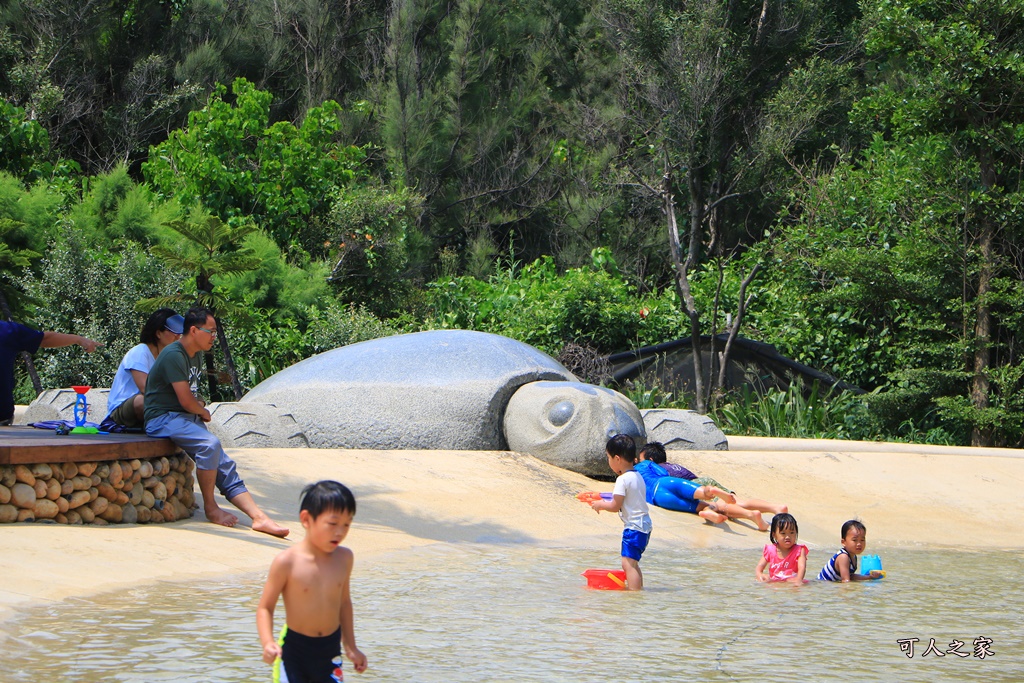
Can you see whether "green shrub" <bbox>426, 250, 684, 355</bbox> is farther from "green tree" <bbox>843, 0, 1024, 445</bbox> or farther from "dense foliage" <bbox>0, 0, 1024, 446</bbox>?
"green tree" <bbox>843, 0, 1024, 445</bbox>

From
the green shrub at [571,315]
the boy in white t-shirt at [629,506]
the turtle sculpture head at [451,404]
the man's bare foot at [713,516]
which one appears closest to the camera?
the boy in white t-shirt at [629,506]

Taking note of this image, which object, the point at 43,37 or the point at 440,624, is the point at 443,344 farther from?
the point at 43,37

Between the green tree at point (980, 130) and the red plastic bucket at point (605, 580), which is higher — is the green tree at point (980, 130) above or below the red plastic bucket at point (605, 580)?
above

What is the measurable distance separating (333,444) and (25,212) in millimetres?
8174

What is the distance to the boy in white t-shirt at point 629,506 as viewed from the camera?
22.0ft

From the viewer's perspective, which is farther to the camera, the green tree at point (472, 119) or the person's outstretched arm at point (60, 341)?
the green tree at point (472, 119)

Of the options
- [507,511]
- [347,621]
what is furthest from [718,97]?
[347,621]

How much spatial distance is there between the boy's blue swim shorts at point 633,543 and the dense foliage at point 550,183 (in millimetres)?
7036

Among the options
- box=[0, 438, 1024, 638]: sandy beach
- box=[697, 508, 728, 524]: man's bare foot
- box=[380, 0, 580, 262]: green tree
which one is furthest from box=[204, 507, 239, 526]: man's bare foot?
box=[380, 0, 580, 262]: green tree

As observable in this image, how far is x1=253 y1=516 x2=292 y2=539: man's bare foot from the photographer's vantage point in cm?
726

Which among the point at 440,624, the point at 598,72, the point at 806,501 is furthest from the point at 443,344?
the point at 598,72

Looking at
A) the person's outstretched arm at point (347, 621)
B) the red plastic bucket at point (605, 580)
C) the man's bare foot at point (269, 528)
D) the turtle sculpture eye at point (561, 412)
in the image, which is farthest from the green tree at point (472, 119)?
the person's outstretched arm at point (347, 621)

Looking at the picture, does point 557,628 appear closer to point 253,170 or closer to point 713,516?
point 713,516

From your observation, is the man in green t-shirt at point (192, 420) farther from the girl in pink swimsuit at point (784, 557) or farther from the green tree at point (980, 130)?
the green tree at point (980, 130)
